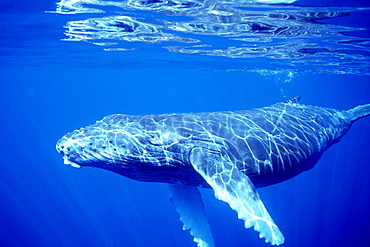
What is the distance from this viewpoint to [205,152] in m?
5.81

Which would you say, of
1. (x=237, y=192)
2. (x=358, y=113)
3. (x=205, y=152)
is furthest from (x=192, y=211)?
(x=358, y=113)

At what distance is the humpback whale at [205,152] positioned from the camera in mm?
5121

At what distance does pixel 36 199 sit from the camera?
176ft

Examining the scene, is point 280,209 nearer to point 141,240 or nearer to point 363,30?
point 141,240

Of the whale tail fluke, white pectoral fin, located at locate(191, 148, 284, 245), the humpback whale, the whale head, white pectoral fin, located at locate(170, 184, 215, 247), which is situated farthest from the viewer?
the whale tail fluke

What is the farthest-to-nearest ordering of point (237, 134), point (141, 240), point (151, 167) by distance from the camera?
point (141, 240)
point (237, 134)
point (151, 167)

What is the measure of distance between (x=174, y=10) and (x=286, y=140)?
7738mm

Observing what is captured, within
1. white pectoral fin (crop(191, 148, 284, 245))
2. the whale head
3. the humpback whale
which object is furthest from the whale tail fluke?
the whale head

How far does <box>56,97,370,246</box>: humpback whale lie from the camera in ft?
16.8

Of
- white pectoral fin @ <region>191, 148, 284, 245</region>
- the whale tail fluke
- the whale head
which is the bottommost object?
white pectoral fin @ <region>191, 148, 284, 245</region>

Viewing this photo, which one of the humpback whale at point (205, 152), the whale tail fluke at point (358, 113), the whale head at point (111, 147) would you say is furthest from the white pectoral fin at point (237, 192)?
the whale tail fluke at point (358, 113)

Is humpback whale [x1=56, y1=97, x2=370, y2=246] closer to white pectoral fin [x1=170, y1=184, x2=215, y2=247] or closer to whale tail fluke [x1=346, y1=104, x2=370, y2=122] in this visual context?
white pectoral fin [x1=170, y1=184, x2=215, y2=247]

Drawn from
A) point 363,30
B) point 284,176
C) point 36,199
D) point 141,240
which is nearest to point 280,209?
point 141,240

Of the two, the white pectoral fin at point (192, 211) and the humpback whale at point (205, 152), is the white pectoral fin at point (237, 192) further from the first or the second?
A: the white pectoral fin at point (192, 211)
